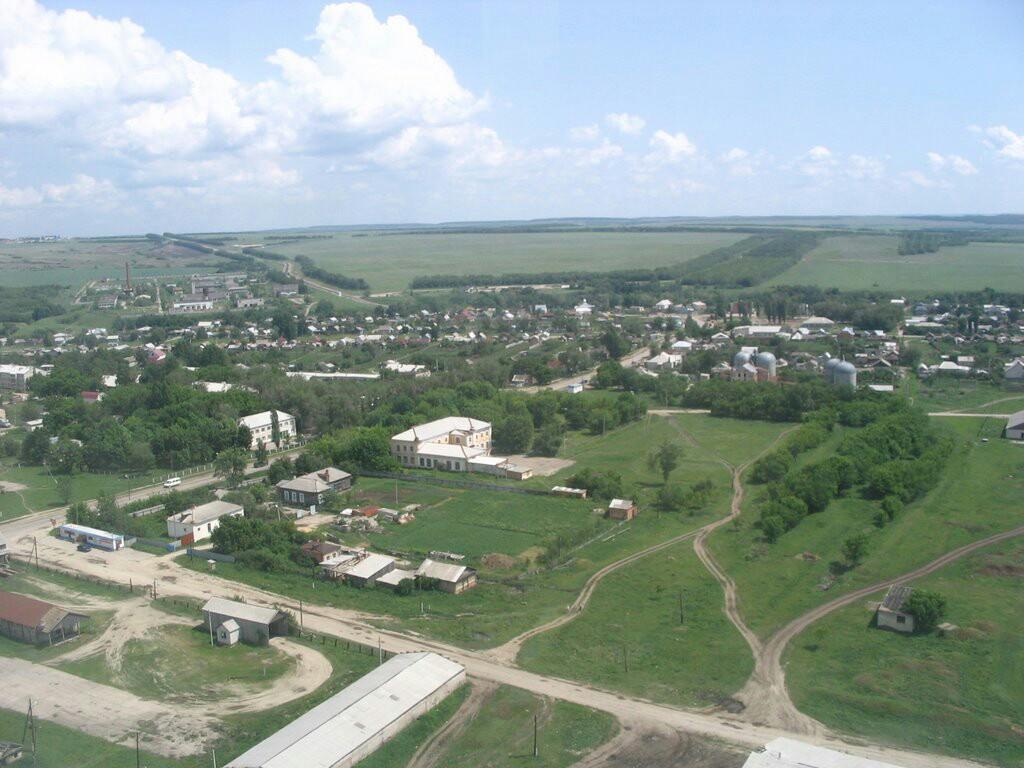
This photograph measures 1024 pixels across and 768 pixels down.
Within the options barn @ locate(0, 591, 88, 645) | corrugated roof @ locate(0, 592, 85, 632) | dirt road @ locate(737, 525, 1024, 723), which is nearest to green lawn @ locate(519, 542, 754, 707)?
dirt road @ locate(737, 525, 1024, 723)

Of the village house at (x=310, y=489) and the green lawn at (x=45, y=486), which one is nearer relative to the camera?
the village house at (x=310, y=489)

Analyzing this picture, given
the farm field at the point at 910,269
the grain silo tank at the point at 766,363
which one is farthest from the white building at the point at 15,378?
the farm field at the point at 910,269

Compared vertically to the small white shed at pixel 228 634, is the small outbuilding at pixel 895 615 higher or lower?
higher

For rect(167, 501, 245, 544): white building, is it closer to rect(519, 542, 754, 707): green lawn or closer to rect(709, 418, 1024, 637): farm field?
rect(519, 542, 754, 707): green lawn

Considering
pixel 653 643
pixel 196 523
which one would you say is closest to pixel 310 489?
pixel 196 523

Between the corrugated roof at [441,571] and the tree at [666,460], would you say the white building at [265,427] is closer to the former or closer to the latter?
Answer: the corrugated roof at [441,571]

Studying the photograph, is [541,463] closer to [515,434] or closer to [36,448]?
[515,434]

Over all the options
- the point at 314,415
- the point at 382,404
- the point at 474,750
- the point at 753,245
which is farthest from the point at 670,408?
the point at 753,245
